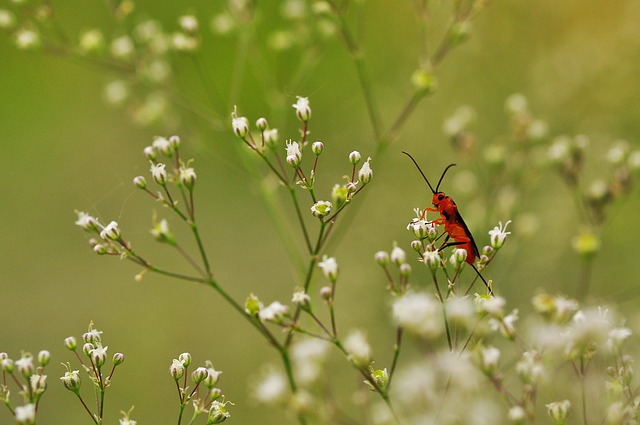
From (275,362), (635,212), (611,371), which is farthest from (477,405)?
(275,362)

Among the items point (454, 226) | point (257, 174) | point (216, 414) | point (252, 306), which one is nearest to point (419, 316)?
point (252, 306)

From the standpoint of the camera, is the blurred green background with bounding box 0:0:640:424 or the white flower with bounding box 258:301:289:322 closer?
the white flower with bounding box 258:301:289:322

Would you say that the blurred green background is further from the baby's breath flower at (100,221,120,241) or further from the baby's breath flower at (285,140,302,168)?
the baby's breath flower at (100,221,120,241)

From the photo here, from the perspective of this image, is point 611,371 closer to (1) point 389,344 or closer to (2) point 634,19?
(1) point 389,344

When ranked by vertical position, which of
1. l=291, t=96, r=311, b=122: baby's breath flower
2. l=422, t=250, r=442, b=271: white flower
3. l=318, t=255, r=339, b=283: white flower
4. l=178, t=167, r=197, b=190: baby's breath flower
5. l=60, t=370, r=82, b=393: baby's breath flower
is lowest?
l=60, t=370, r=82, b=393: baby's breath flower

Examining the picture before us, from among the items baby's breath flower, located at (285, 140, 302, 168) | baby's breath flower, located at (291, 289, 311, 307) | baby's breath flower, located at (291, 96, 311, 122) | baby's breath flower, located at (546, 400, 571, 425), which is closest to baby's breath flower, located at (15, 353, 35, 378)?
baby's breath flower, located at (291, 289, 311, 307)

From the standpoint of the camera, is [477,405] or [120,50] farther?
[120,50]
